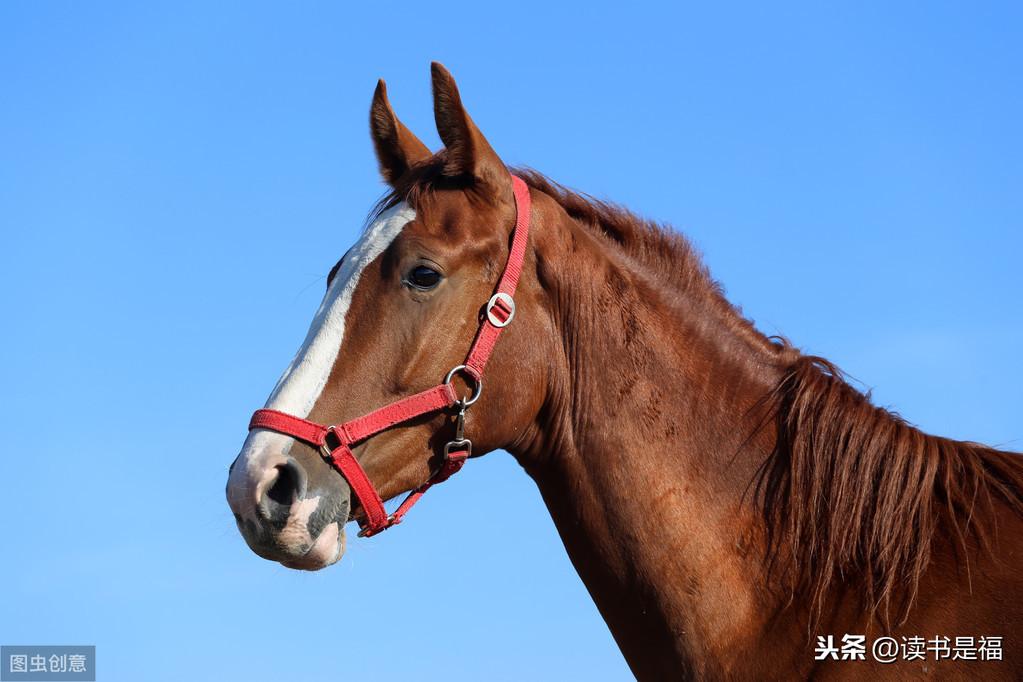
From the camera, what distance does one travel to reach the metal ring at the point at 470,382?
471 centimetres

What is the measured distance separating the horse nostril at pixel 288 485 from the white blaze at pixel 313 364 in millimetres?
46

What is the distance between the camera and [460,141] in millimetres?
5102

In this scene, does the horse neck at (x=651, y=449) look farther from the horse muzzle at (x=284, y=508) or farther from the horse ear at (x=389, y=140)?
the horse muzzle at (x=284, y=508)

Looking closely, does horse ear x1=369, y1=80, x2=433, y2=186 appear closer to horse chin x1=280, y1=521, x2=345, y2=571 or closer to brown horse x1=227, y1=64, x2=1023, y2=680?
brown horse x1=227, y1=64, x2=1023, y2=680

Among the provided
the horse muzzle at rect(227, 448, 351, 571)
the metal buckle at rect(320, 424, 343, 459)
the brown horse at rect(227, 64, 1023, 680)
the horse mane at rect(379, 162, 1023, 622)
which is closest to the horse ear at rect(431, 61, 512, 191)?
the brown horse at rect(227, 64, 1023, 680)

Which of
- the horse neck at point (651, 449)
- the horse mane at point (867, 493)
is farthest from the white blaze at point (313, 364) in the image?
the horse mane at point (867, 493)

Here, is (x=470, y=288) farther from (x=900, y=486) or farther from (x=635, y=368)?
(x=900, y=486)

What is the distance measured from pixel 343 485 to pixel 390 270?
101 centimetres

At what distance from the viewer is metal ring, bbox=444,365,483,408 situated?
4.71 metres

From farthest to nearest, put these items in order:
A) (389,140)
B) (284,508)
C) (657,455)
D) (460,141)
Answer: (389,140) → (460,141) → (657,455) → (284,508)

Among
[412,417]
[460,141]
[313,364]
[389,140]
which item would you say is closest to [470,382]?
Result: [412,417]

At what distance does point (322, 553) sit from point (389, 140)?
237 cm

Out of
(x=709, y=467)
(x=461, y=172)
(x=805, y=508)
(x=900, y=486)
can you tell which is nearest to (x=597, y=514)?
(x=709, y=467)

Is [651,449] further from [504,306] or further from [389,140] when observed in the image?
[389,140]
